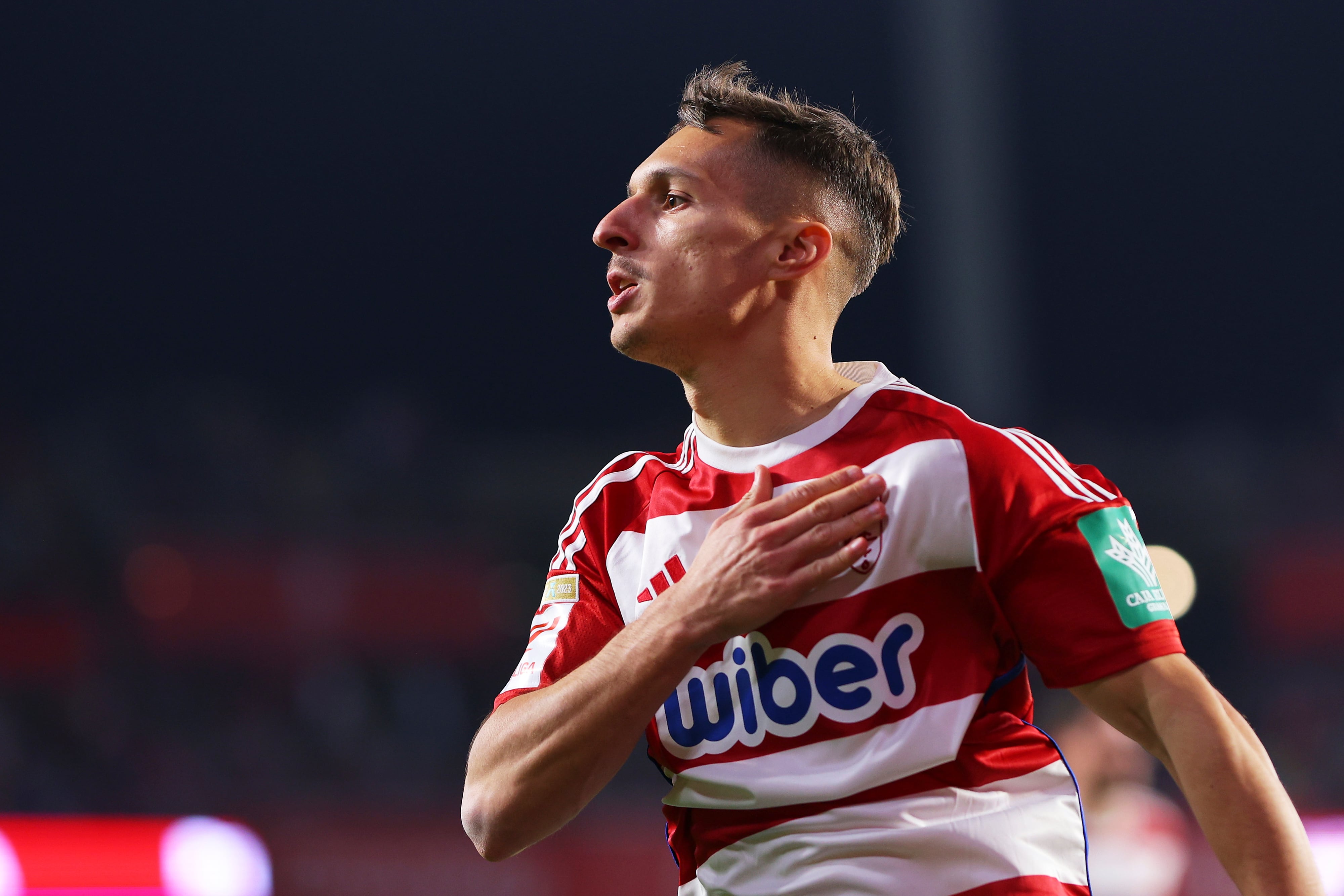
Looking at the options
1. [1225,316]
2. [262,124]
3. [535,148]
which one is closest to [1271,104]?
[1225,316]

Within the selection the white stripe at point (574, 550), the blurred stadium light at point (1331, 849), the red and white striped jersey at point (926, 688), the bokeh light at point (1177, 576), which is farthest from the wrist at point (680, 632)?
the bokeh light at point (1177, 576)

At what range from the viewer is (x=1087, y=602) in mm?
1658

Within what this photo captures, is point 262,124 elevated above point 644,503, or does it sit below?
above

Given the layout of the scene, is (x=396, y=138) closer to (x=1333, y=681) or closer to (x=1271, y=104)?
(x=1271, y=104)

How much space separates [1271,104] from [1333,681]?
46.1ft

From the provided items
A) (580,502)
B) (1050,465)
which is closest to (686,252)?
(580,502)

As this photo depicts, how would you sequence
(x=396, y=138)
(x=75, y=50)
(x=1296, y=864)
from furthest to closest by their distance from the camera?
(x=396, y=138), (x=75, y=50), (x=1296, y=864)

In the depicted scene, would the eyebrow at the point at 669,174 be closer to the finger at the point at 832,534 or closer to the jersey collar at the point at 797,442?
the jersey collar at the point at 797,442

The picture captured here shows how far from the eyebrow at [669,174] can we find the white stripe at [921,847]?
3.48 feet

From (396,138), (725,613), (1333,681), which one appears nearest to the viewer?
(725,613)

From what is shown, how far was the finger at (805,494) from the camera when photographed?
176 cm

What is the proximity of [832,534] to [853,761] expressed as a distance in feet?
1.03

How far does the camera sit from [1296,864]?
1535 millimetres

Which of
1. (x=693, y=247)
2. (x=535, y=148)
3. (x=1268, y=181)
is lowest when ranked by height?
(x=693, y=247)
